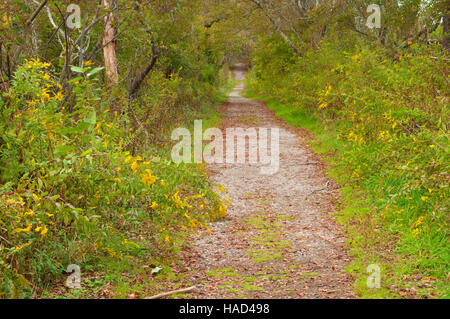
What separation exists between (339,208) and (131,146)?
3.55m

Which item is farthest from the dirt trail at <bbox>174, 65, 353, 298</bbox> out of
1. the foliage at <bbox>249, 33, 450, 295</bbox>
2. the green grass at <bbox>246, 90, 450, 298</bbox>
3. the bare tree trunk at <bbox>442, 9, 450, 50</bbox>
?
the bare tree trunk at <bbox>442, 9, 450, 50</bbox>

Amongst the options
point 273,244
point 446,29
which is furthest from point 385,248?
point 446,29

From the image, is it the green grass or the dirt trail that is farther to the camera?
the dirt trail

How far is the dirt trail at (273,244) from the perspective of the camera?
14.5 ft

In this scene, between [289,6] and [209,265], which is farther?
[289,6]

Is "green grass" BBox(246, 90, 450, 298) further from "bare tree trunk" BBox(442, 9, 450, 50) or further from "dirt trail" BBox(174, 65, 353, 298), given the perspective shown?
"bare tree trunk" BBox(442, 9, 450, 50)

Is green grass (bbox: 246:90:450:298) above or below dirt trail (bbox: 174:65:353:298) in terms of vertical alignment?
above

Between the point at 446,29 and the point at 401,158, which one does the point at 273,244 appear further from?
the point at 446,29

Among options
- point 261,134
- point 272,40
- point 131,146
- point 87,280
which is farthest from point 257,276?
point 272,40

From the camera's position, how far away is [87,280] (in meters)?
4.05

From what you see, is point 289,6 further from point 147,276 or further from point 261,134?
point 147,276

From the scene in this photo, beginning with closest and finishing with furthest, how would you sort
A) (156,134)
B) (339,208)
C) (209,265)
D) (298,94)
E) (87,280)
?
1. (87,280)
2. (209,265)
3. (339,208)
4. (156,134)
5. (298,94)

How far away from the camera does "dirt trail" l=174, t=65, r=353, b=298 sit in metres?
4.41

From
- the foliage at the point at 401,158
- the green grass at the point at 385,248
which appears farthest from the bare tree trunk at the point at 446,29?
the green grass at the point at 385,248
